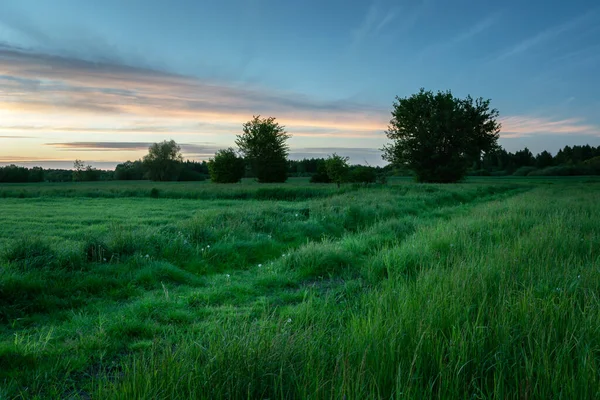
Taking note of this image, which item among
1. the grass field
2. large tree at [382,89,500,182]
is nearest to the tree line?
large tree at [382,89,500,182]

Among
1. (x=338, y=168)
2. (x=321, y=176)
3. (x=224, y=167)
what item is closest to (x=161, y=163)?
(x=224, y=167)

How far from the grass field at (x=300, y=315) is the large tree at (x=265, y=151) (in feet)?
172

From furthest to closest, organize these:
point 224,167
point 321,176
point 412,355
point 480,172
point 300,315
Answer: point 480,172 < point 224,167 < point 321,176 < point 300,315 < point 412,355

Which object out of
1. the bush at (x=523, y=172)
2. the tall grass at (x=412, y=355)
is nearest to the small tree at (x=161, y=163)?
the bush at (x=523, y=172)

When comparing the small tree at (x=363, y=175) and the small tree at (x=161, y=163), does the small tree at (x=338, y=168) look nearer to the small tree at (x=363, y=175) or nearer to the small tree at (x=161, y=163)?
the small tree at (x=363, y=175)

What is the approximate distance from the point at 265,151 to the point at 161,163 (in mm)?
32814

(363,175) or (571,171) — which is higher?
(363,175)

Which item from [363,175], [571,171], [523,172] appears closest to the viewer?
[363,175]

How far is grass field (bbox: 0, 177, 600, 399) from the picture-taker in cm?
296

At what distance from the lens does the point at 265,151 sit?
6519 centimetres

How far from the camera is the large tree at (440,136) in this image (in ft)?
175

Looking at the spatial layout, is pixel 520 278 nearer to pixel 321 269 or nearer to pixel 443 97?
pixel 321 269

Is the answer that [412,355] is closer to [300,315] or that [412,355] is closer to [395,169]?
[300,315]

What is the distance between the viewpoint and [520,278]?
5648mm
